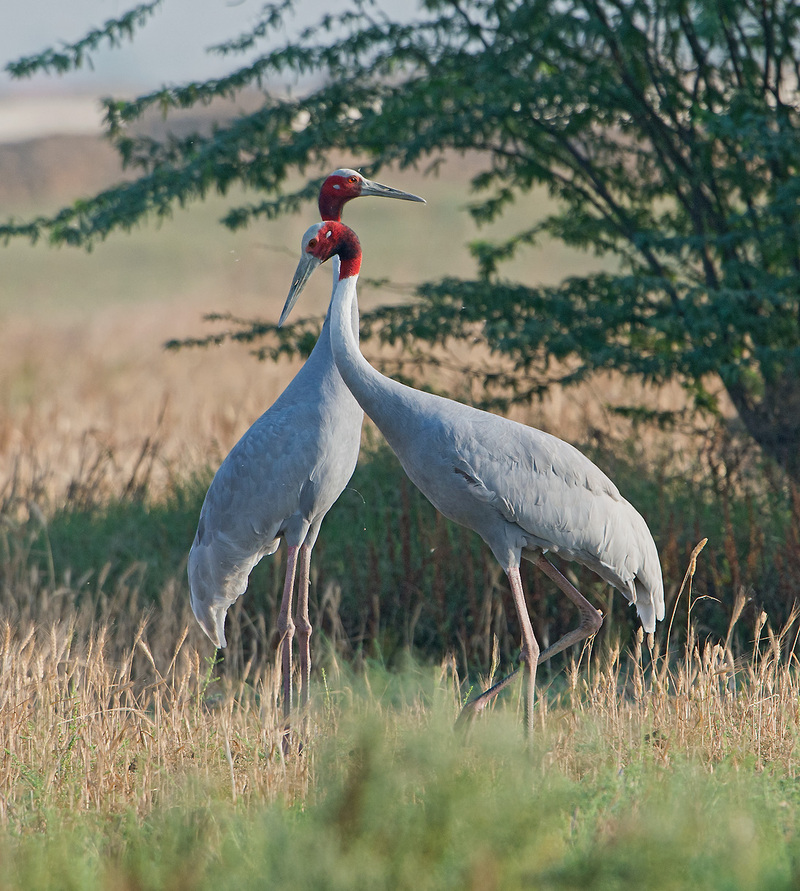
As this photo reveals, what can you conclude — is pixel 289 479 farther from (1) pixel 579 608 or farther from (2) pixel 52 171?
(2) pixel 52 171

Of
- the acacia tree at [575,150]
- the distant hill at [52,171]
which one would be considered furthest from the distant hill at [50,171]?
the acacia tree at [575,150]

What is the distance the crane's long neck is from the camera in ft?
13.9

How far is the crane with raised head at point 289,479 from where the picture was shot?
4680 millimetres

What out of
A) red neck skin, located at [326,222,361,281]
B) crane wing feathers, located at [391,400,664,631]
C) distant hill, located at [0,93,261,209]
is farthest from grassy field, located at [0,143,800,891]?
distant hill, located at [0,93,261,209]

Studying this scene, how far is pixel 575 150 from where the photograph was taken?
7.39 metres

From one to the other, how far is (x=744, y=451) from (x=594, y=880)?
5090 mm

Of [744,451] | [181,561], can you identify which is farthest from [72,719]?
[744,451]

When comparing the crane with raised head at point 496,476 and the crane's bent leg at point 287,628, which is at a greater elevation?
the crane with raised head at point 496,476

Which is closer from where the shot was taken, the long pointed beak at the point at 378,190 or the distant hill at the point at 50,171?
the long pointed beak at the point at 378,190

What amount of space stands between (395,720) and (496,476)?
988 millimetres

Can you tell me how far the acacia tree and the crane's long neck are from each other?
2107 millimetres

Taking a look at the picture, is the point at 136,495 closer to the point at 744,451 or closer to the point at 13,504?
the point at 13,504

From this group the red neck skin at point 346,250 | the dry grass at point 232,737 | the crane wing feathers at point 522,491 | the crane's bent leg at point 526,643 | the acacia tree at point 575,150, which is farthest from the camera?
the acacia tree at point 575,150

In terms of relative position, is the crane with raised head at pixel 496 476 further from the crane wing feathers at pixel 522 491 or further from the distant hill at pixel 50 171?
the distant hill at pixel 50 171
